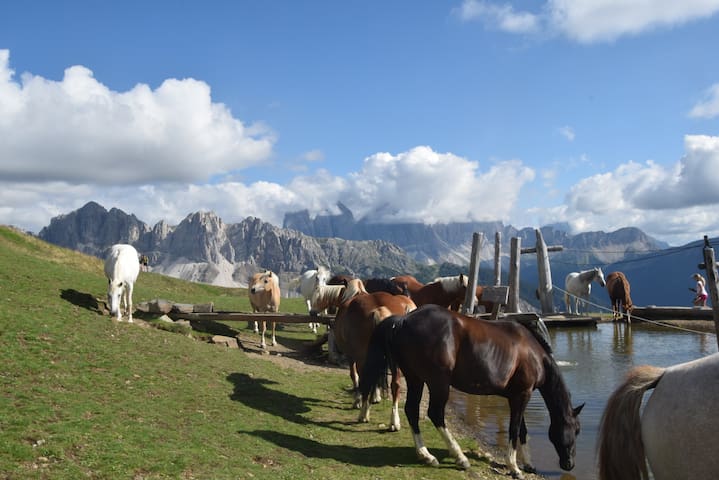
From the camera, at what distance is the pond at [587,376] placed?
34.5 feet

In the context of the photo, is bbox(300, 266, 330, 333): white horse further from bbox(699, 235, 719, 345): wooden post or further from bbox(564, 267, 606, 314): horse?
bbox(564, 267, 606, 314): horse

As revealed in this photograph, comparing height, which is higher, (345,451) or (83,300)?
(83,300)

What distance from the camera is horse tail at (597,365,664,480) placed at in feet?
14.3

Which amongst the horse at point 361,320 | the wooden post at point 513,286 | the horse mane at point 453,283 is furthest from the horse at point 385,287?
the horse at point 361,320

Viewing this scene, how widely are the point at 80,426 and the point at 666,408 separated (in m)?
7.90

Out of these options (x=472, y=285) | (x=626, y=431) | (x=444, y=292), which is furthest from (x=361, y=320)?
(x=444, y=292)

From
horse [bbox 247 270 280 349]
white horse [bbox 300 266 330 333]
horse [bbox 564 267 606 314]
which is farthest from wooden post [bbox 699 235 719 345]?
horse [bbox 564 267 606 314]

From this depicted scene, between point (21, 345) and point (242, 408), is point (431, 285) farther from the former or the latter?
point (21, 345)

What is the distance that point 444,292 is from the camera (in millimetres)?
21766

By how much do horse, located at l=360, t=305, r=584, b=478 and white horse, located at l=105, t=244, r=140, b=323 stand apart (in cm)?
1045

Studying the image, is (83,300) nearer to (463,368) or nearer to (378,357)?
(378,357)

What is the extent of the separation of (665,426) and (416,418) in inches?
226

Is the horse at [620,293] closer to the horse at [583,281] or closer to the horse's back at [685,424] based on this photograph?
the horse at [583,281]

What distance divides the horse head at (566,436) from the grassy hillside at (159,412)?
1406mm
